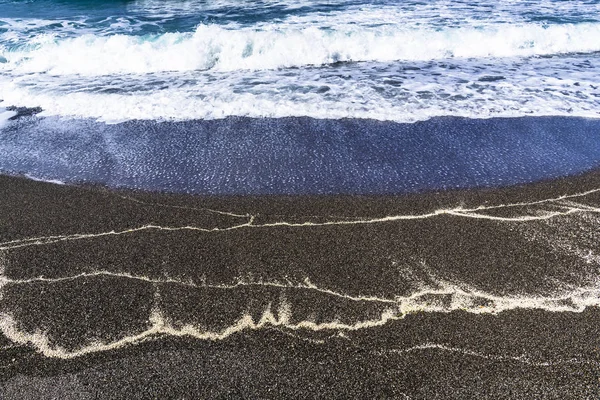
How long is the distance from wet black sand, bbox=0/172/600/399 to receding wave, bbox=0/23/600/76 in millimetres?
6547

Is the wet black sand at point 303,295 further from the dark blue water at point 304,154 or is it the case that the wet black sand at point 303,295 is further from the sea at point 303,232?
the dark blue water at point 304,154

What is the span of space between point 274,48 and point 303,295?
8845mm

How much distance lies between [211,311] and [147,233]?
1530mm

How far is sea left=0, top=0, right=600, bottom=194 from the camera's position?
625 cm

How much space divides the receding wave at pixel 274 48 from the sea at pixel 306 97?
51 millimetres

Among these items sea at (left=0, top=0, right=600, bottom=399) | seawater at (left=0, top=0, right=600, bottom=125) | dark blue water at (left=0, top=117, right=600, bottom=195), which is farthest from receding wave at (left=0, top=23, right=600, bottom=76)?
dark blue water at (left=0, top=117, right=600, bottom=195)

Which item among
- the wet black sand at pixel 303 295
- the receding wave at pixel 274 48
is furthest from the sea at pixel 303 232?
the receding wave at pixel 274 48

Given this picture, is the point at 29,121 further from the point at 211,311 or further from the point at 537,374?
the point at 537,374

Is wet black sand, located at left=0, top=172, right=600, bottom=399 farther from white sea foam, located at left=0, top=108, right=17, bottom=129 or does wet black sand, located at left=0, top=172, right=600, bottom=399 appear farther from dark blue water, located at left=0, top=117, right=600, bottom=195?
white sea foam, located at left=0, top=108, right=17, bottom=129

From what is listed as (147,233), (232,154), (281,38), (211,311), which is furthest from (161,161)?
(281,38)

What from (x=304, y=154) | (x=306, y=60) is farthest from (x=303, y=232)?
(x=306, y=60)

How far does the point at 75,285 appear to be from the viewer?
4.23 meters

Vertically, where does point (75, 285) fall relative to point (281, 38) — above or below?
below

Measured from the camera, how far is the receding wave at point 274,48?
11.2m
